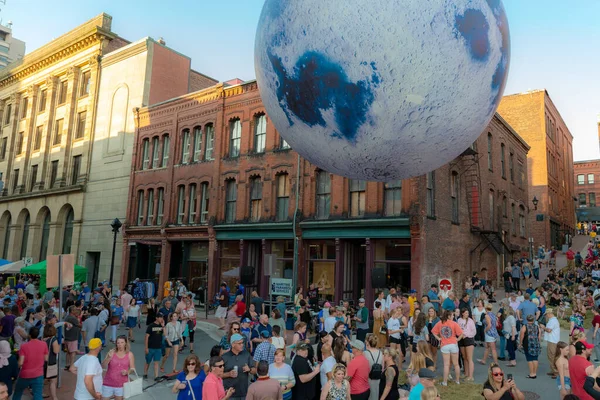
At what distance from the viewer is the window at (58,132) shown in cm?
3728

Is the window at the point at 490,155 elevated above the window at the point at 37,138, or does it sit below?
below

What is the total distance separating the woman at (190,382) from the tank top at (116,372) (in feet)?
4.94

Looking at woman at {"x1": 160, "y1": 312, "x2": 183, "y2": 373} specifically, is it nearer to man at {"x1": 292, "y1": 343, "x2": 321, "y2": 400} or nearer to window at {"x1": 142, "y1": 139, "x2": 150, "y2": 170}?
man at {"x1": 292, "y1": 343, "x2": 321, "y2": 400}

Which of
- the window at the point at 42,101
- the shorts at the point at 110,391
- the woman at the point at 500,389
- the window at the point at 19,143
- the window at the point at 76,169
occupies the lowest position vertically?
the shorts at the point at 110,391

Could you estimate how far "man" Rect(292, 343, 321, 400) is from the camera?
6.47 m

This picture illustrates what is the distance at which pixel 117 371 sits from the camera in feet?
22.9

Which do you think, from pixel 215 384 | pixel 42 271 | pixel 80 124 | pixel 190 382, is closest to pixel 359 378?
pixel 215 384

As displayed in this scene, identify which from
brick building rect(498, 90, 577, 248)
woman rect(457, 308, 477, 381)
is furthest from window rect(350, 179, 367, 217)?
brick building rect(498, 90, 577, 248)

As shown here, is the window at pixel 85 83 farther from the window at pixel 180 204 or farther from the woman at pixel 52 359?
the woman at pixel 52 359

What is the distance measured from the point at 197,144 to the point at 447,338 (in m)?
20.5

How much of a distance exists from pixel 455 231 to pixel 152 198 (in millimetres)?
18271

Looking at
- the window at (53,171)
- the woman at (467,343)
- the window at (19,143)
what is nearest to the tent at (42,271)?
the window at (53,171)

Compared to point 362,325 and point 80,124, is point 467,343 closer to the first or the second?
point 362,325

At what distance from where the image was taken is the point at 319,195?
2119cm
